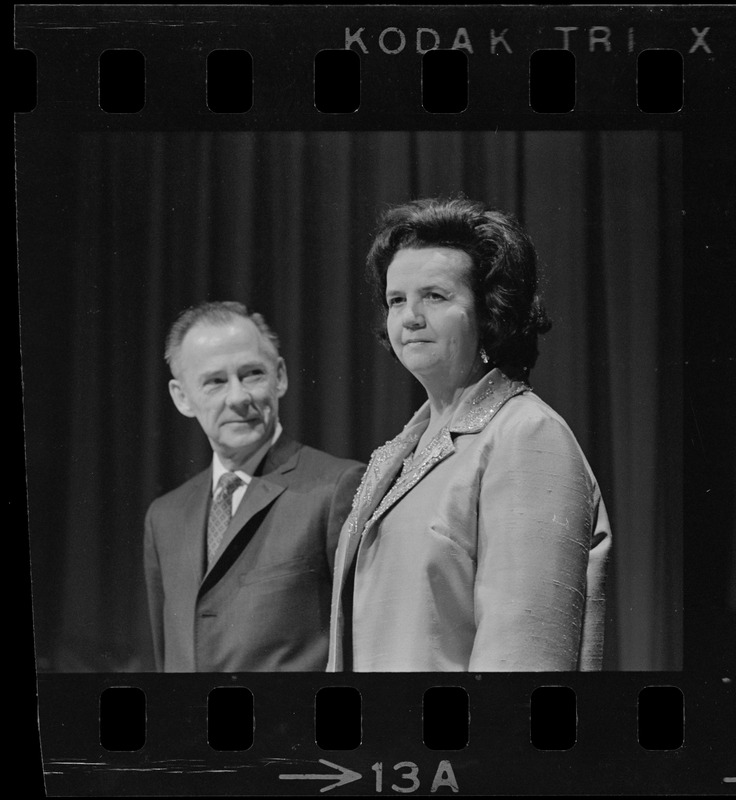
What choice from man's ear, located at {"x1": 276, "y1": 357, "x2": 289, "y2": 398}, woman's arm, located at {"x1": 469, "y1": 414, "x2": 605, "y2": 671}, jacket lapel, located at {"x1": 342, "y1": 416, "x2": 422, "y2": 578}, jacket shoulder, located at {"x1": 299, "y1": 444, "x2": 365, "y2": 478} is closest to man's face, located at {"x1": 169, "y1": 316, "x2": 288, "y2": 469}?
man's ear, located at {"x1": 276, "y1": 357, "x2": 289, "y2": 398}

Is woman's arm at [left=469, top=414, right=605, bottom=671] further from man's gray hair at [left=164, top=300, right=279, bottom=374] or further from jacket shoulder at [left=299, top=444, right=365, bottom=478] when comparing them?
man's gray hair at [left=164, top=300, right=279, bottom=374]

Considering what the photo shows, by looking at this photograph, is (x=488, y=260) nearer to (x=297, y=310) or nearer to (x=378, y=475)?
(x=297, y=310)

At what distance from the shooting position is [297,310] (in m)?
3.32

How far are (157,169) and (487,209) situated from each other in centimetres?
82

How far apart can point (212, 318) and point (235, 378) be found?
16 cm

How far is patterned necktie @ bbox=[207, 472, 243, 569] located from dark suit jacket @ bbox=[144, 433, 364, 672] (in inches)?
0.7

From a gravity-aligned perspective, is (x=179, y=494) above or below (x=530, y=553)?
above

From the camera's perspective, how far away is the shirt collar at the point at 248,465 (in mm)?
3332

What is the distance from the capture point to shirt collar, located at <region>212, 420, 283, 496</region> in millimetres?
3332

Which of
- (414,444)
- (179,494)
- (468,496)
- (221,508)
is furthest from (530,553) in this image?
(179,494)

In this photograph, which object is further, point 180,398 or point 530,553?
point 180,398

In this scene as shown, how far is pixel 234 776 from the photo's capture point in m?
3.36

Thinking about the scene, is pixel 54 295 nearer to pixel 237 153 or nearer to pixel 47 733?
pixel 237 153

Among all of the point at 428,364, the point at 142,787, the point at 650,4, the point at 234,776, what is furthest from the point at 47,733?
the point at 650,4
